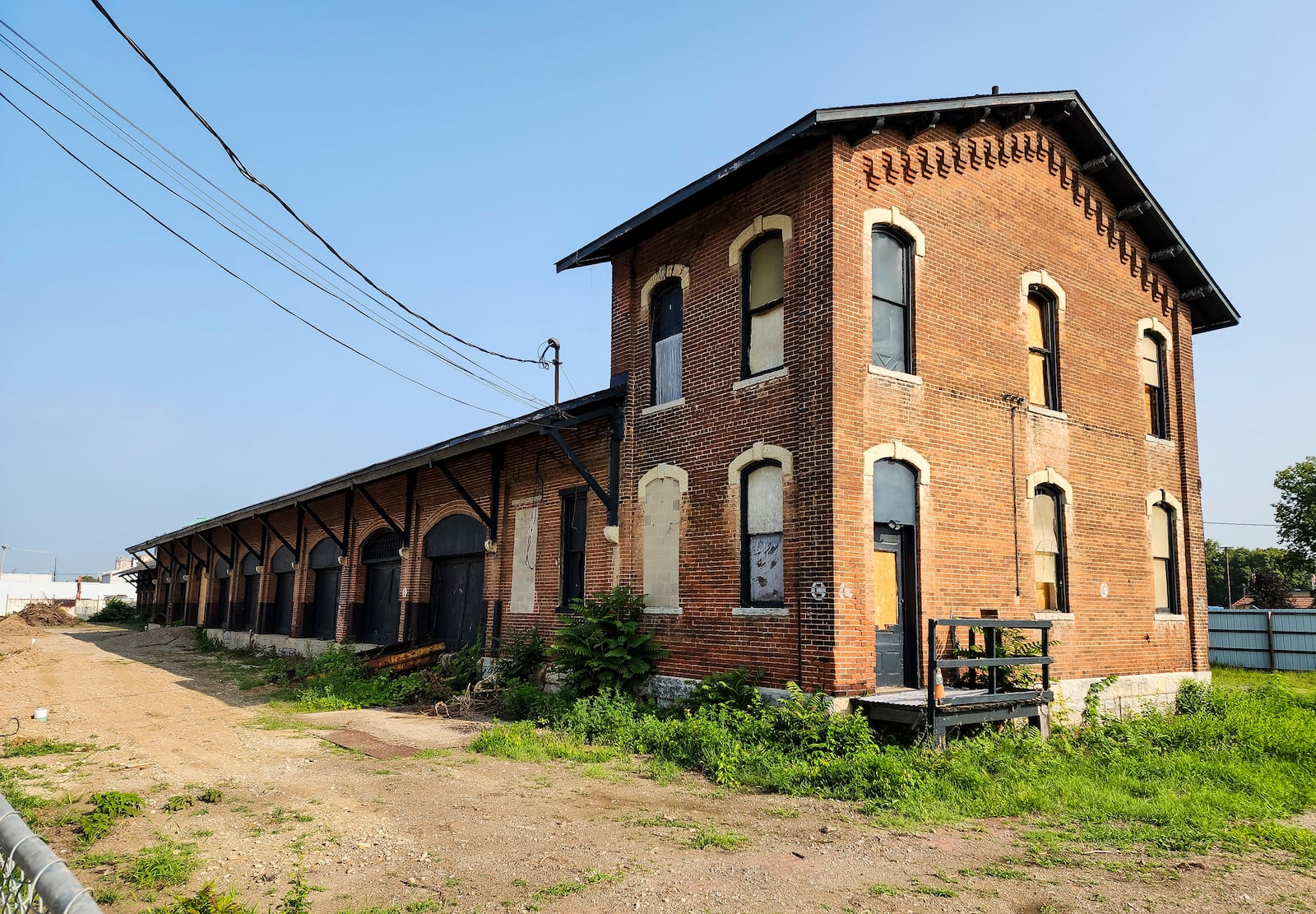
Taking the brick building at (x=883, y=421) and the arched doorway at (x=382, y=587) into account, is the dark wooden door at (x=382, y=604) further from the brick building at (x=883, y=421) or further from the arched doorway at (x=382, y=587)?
the brick building at (x=883, y=421)

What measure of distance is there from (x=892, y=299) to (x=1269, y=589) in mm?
54506

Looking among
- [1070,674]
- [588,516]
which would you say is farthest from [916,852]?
[588,516]

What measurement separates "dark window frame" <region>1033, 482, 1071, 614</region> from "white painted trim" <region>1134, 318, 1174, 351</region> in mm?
4387

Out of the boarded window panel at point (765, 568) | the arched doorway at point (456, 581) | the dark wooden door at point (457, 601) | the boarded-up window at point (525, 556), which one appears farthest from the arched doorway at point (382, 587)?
the boarded window panel at point (765, 568)

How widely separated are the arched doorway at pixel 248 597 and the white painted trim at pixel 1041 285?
2772 cm

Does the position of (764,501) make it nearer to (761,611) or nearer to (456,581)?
(761,611)

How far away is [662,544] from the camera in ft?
46.8

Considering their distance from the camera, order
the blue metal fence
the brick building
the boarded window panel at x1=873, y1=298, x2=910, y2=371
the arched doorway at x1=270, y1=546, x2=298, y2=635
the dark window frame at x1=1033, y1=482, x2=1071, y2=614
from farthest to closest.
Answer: the arched doorway at x1=270, y1=546, x2=298, y2=635
the blue metal fence
the dark window frame at x1=1033, y1=482, x2=1071, y2=614
the boarded window panel at x1=873, y1=298, x2=910, y2=371
the brick building

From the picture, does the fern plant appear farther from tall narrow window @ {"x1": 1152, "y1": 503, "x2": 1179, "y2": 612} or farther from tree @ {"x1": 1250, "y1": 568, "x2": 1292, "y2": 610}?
tree @ {"x1": 1250, "y1": 568, "x2": 1292, "y2": 610}

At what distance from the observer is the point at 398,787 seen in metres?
9.44

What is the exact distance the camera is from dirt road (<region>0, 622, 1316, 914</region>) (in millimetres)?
6258

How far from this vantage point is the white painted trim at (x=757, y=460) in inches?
483

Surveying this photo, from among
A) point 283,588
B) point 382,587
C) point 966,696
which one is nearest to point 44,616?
point 283,588

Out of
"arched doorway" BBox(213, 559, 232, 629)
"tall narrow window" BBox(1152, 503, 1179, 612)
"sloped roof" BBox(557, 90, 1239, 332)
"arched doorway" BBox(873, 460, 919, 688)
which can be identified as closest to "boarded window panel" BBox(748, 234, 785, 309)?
"sloped roof" BBox(557, 90, 1239, 332)
